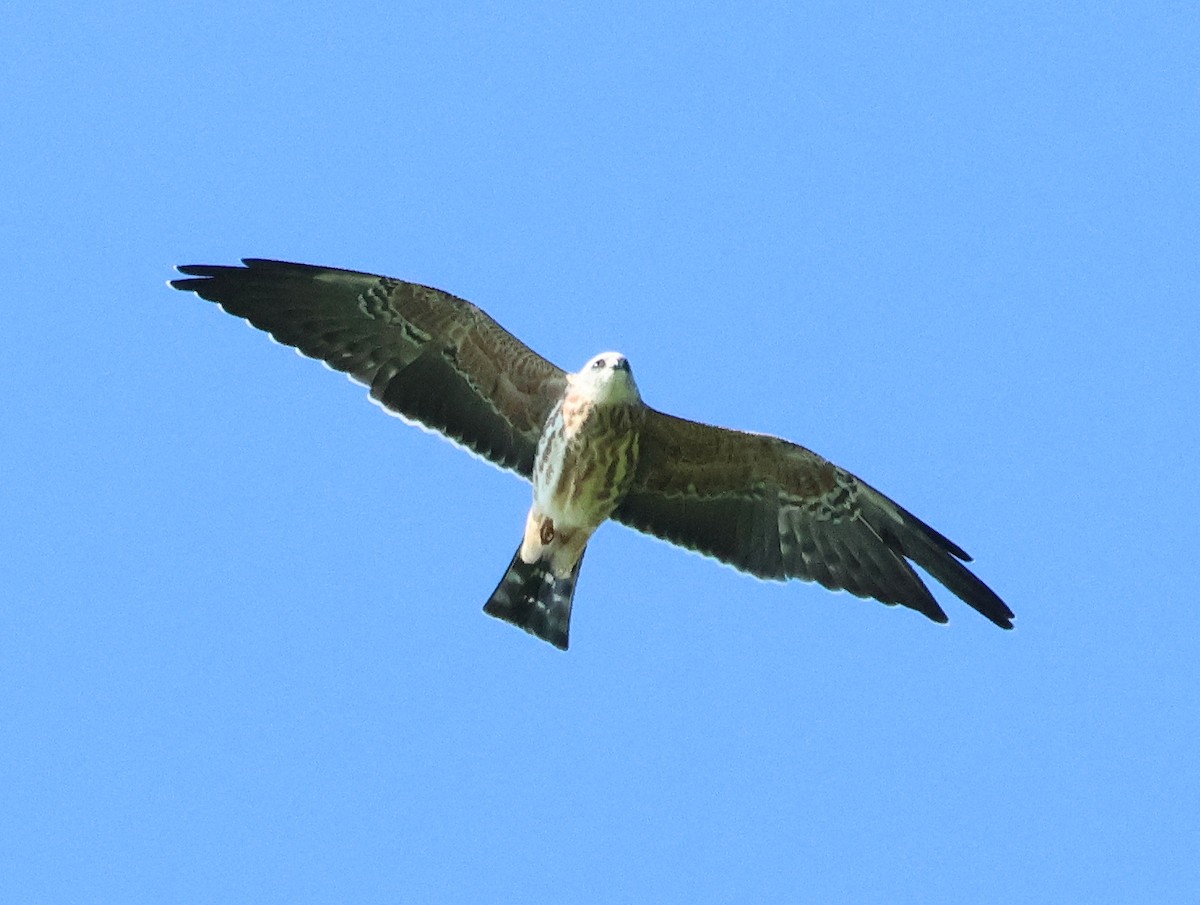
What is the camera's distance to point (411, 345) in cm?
1416

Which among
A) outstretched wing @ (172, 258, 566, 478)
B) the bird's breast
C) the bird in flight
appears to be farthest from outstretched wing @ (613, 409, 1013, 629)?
outstretched wing @ (172, 258, 566, 478)

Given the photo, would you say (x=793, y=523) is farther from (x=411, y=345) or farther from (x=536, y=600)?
(x=411, y=345)

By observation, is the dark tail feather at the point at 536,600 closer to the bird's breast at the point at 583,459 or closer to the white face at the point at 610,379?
the bird's breast at the point at 583,459

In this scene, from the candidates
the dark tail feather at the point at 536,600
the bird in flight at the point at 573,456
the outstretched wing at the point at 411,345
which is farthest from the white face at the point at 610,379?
the dark tail feather at the point at 536,600

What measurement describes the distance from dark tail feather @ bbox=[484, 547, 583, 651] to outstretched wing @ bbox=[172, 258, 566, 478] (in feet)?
2.23

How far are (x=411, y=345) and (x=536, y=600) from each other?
1910 millimetres

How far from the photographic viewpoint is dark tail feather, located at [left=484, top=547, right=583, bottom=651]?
14281 mm

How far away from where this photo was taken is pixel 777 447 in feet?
46.6

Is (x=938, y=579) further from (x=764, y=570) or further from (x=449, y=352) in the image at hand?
(x=449, y=352)

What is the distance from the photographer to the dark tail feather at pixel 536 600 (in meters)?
14.3

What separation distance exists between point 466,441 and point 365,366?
0.84m

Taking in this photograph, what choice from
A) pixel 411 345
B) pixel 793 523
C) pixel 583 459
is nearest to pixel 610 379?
pixel 583 459

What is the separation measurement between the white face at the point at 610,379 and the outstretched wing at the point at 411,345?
1.32 feet

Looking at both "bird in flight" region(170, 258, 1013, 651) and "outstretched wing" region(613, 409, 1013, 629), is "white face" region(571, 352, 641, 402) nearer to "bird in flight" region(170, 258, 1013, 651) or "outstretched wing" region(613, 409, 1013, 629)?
A: "bird in flight" region(170, 258, 1013, 651)
